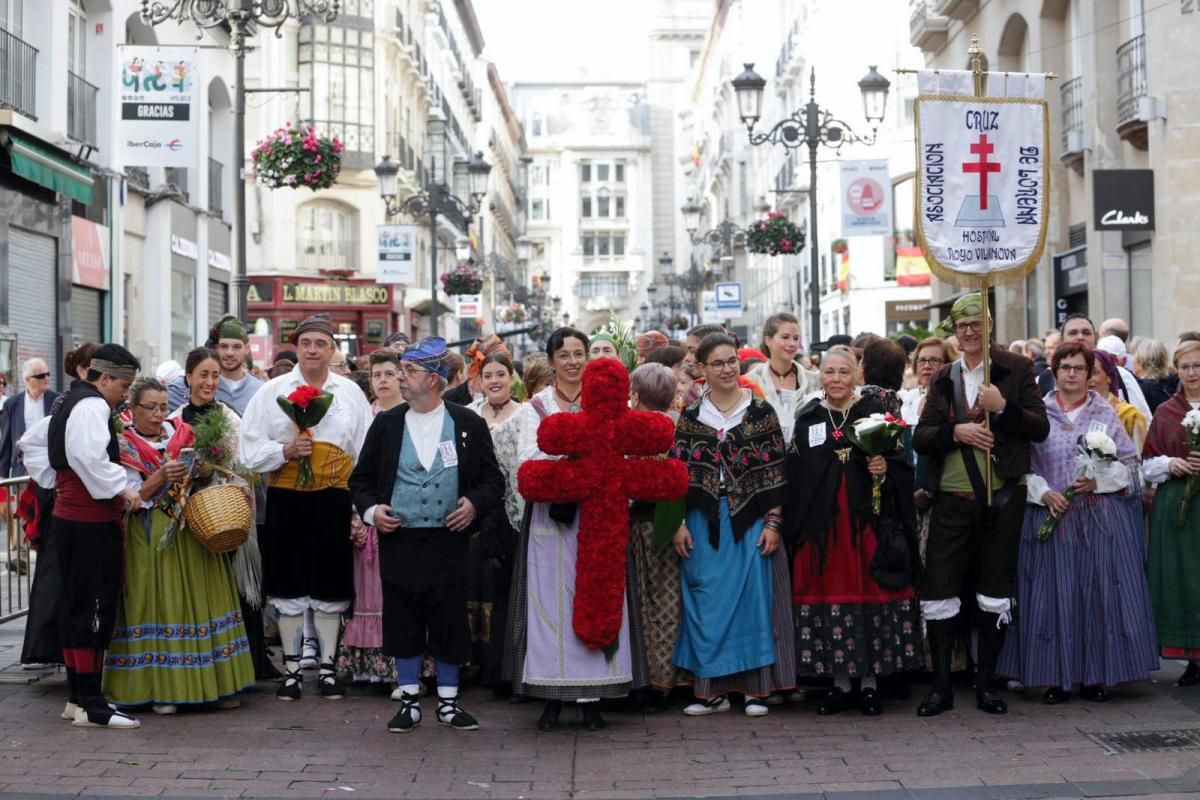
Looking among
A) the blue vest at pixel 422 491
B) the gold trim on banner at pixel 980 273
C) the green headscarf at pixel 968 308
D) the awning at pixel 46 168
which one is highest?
the awning at pixel 46 168

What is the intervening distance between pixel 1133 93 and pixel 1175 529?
44.2 ft

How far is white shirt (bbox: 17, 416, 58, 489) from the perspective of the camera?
333 inches

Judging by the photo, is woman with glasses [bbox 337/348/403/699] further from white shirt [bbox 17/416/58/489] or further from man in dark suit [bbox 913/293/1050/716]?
man in dark suit [bbox 913/293/1050/716]

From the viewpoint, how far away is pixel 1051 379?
37.2 feet

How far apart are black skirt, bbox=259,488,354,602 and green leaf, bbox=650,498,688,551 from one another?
1.86 meters

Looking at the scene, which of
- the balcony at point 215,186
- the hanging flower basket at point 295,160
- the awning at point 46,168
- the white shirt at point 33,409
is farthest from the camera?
the balcony at point 215,186

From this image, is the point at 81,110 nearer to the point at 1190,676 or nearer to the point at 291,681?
the point at 291,681

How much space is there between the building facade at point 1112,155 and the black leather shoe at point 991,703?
12.1 meters

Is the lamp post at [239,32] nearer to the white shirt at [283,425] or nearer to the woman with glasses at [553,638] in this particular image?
the white shirt at [283,425]

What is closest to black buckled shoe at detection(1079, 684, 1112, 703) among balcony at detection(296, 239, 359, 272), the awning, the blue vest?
the blue vest

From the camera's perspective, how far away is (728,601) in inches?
328

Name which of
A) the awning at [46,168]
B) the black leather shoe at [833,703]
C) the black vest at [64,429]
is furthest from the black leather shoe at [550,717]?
the awning at [46,168]

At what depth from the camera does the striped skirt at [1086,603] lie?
841 centimetres

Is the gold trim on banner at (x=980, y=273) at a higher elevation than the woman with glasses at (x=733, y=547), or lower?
higher
